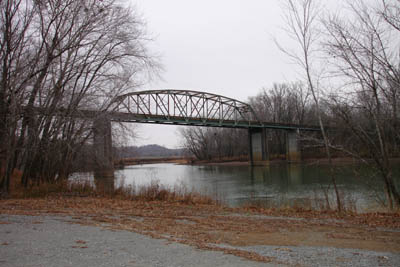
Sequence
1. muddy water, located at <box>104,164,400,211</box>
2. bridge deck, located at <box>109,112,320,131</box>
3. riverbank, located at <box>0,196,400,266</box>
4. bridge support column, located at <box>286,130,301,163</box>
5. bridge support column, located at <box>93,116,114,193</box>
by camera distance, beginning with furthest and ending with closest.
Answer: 1. bridge support column, located at <box>286,130,301,163</box>
2. bridge deck, located at <box>109,112,320,131</box>
3. bridge support column, located at <box>93,116,114,193</box>
4. muddy water, located at <box>104,164,400,211</box>
5. riverbank, located at <box>0,196,400,266</box>

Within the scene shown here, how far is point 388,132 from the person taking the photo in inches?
466

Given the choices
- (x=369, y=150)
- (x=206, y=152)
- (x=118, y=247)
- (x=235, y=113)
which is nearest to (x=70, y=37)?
(x=118, y=247)

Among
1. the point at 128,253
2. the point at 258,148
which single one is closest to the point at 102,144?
the point at 128,253

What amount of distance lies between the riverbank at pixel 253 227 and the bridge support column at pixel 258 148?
58.2 m

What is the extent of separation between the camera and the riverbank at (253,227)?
226 inches

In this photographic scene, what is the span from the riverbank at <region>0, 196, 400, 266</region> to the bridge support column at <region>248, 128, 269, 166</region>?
58244 mm

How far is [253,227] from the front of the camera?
26.6 ft

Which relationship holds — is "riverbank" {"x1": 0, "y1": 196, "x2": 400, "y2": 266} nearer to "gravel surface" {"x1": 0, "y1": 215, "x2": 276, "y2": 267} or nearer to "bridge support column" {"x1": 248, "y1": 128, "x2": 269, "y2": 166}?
"gravel surface" {"x1": 0, "y1": 215, "x2": 276, "y2": 267}

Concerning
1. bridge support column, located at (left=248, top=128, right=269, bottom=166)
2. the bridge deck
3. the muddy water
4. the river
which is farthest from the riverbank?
bridge support column, located at (left=248, top=128, right=269, bottom=166)

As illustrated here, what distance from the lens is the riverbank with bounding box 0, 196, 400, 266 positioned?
18.8 feet

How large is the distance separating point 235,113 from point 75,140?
2476 inches

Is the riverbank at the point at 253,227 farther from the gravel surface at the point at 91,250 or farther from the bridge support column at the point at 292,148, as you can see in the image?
the bridge support column at the point at 292,148

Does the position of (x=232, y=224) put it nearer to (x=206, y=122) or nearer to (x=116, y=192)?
(x=116, y=192)

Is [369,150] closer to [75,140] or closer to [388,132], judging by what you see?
[388,132]
